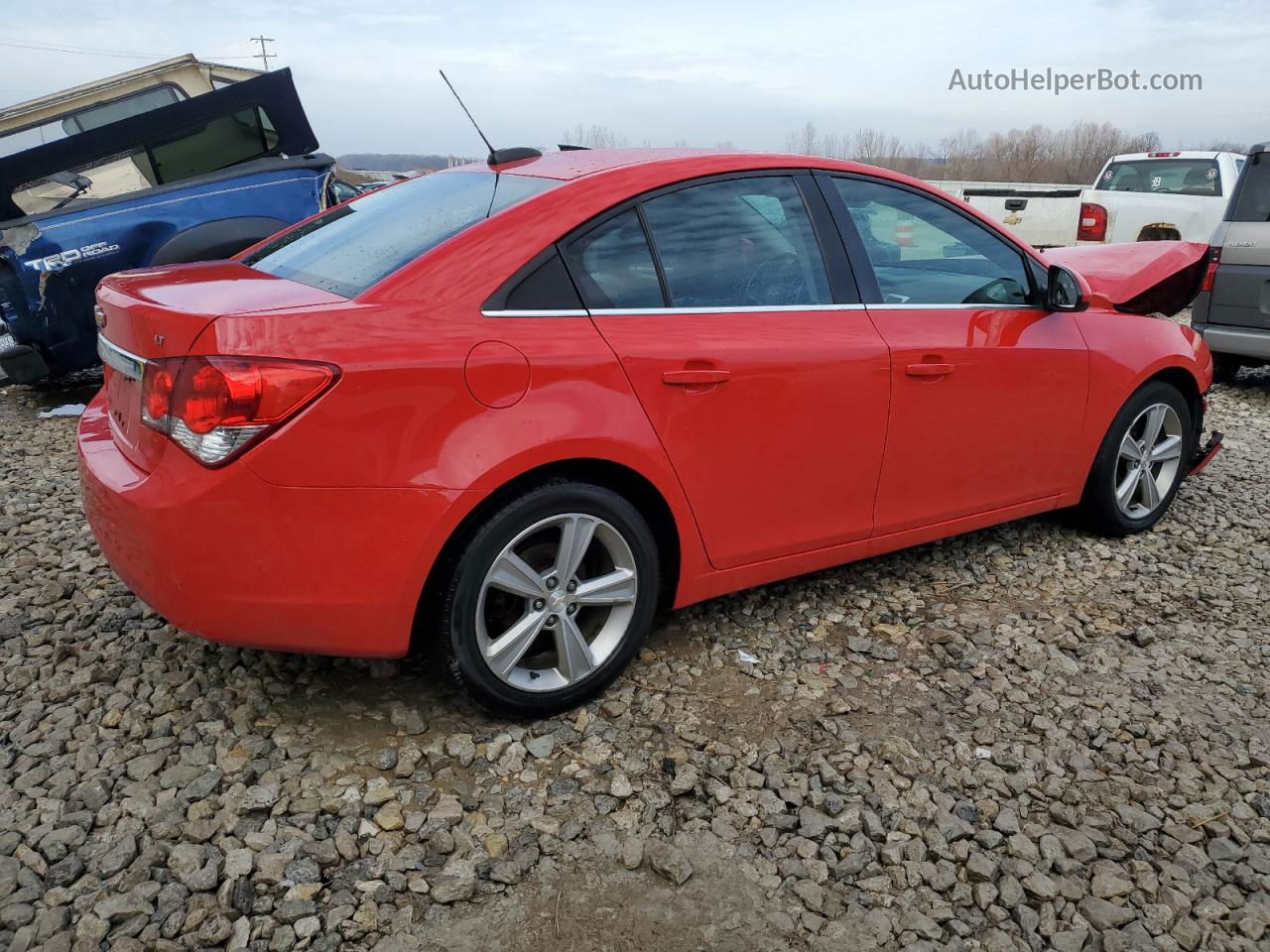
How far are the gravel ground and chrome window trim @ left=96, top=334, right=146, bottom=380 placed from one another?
38.1 inches

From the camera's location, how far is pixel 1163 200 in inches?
414

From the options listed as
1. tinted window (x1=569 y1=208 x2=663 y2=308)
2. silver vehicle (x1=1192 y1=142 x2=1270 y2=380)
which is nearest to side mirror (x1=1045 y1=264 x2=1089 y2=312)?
tinted window (x1=569 y1=208 x2=663 y2=308)

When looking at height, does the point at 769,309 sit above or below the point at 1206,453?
above

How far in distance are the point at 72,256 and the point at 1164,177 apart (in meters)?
10.8

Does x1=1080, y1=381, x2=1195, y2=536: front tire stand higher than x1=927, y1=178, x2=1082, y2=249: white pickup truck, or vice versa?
x1=927, y1=178, x2=1082, y2=249: white pickup truck

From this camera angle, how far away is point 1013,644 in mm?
3387

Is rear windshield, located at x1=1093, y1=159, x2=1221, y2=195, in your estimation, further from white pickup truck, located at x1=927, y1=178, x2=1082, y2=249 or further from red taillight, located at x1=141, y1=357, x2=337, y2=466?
red taillight, located at x1=141, y1=357, x2=337, y2=466

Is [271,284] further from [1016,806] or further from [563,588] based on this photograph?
[1016,806]

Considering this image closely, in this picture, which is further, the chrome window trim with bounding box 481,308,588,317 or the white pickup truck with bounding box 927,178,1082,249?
the white pickup truck with bounding box 927,178,1082,249

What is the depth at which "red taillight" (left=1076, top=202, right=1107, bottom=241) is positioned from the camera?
35.4ft

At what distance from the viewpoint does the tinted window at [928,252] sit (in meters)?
3.33

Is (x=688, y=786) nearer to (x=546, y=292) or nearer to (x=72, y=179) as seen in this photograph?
(x=546, y=292)

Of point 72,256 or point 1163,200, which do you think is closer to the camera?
point 72,256

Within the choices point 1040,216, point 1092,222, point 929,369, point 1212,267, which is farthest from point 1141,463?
point 1040,216
